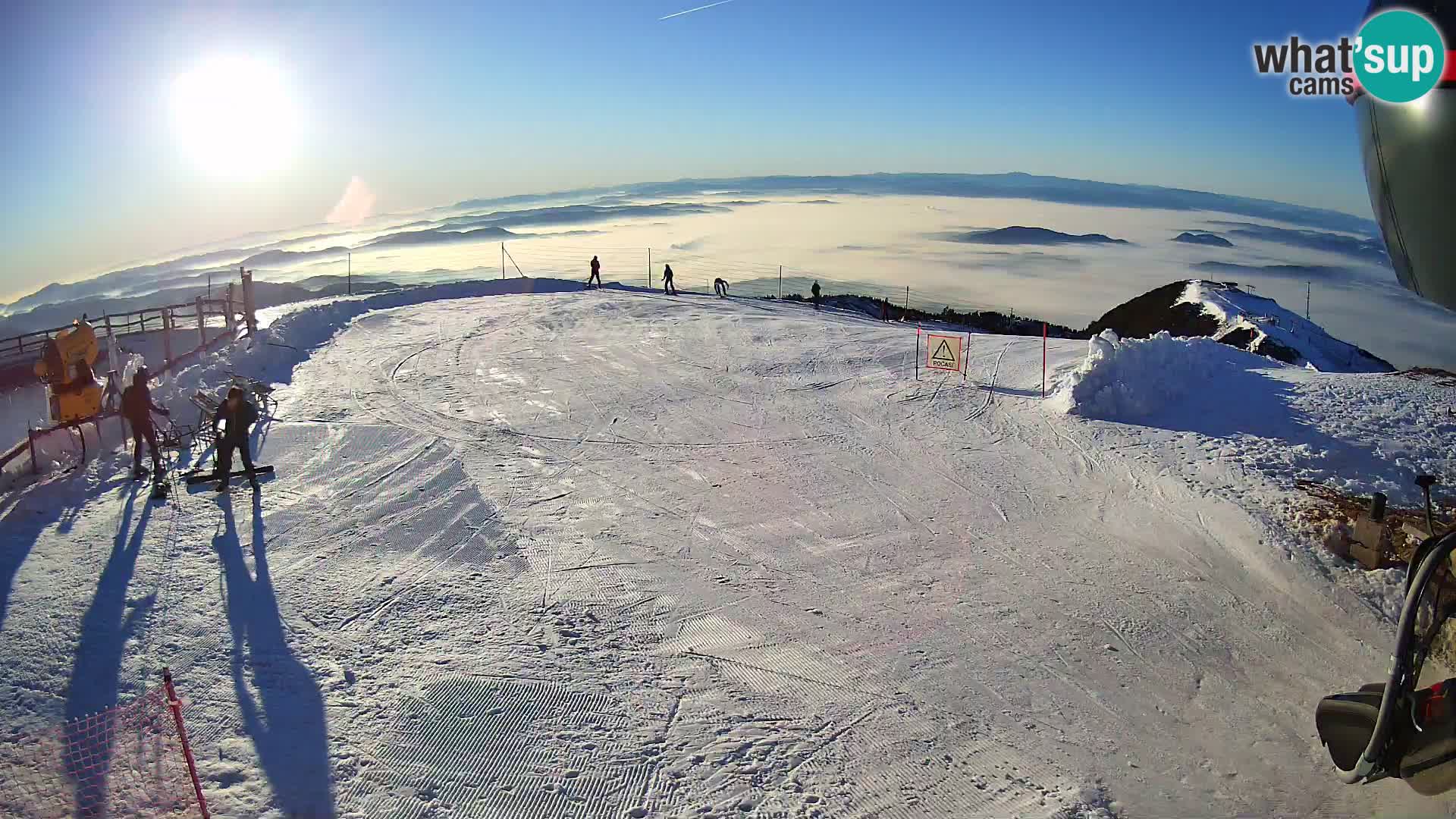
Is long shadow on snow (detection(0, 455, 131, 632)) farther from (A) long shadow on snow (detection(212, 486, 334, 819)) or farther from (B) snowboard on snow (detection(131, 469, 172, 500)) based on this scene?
(A) long shadow on snow (detection(212, 486, 334, 819))

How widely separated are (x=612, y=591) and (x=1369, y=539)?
9.03 metres

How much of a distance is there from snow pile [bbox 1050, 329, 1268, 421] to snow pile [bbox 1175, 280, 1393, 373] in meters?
16.7

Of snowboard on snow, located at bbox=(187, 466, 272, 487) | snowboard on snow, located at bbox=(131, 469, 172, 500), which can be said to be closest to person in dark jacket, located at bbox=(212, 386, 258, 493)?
snowboard on snow, located at bbox=(187, 466, 272, 487)

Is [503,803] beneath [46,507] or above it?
beneath

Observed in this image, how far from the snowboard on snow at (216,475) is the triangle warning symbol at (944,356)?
14.5 m

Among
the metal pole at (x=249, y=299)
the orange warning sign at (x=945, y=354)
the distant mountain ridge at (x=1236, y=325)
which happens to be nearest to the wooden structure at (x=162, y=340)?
the metal pole at (x=249, y=299)

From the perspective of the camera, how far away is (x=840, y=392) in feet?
58.9

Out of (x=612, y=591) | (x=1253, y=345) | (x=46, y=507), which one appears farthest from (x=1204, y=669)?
(x=1253, y=345)

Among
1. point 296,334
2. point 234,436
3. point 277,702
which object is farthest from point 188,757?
point 296,334

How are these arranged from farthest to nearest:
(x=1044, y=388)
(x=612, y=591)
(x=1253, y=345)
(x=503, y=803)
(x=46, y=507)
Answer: (x=1253, y=345)
(x=1044, y=388)
(x=46, y=507)
(x=612, y=591)
(x=503, y=803)

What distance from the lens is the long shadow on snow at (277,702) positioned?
5691 millimetres

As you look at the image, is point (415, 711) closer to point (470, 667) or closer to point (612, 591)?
point (470, 667)

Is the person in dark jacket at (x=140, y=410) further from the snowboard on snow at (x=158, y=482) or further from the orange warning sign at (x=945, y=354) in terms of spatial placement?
the orange warning sign at (x=945, y=354)

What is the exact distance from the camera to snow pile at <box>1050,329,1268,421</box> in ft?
48.6
